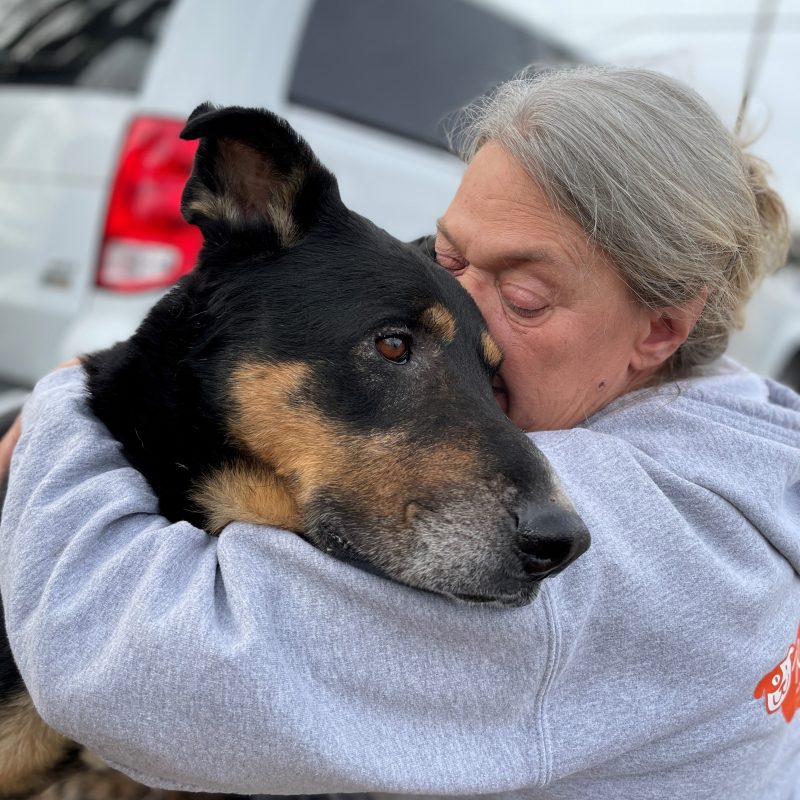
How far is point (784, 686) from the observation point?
6.76 feet

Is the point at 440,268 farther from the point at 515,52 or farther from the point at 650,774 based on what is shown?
the point at 515,52

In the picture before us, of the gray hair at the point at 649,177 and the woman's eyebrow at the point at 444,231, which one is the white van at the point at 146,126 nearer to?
the woman's eyebrow at the point at 444,231

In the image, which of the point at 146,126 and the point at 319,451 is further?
the point at 146,126

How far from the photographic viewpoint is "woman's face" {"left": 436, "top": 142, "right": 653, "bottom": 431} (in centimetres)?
224

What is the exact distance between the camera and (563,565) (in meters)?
1.73

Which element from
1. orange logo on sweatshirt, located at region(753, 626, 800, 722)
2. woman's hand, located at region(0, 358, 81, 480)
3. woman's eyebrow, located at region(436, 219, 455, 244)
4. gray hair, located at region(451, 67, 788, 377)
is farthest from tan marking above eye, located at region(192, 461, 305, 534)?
orange logo on sweatshirt, located at region(753, 626, 800, 722)

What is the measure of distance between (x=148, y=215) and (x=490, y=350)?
2148 mm

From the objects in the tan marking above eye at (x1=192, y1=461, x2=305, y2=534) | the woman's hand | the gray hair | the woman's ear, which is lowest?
the woman's hand

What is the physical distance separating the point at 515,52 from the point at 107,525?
4.18 metres

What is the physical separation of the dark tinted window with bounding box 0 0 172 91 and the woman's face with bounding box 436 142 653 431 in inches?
87.2

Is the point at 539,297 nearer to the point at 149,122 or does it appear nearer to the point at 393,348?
the point at 393,348

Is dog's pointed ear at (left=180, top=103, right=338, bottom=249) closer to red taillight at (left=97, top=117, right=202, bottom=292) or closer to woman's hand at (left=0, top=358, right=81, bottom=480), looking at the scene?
woman's hand at (left=0, top=358, right=81, bottom=480)

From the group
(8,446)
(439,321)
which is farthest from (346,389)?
(8,446)

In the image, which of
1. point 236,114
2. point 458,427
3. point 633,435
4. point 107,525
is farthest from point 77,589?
point 633,435
